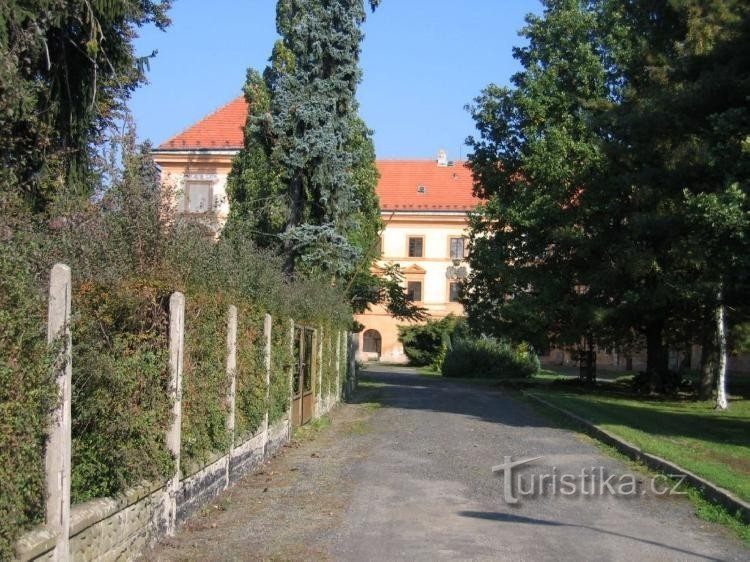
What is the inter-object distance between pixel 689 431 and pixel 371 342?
5259 centimetres

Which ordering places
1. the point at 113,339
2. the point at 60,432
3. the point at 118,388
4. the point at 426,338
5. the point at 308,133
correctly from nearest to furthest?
the point at 60,432 < the point at 118,388 < the point at 113,339 < the point at 308,133 < the point at 426,338

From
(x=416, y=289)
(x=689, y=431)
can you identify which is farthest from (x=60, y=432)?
(x=416, y=289)

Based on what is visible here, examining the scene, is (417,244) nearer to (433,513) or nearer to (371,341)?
(371,341)

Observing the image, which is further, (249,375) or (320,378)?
(320,378)

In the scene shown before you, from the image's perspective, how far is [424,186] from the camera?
220 feet

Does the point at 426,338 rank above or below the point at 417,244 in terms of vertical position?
below

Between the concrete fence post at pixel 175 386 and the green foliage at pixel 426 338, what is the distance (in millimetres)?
49900

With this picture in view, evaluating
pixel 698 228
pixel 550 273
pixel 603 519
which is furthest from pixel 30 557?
pixel 550 273

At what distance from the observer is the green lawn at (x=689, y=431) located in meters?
12.3

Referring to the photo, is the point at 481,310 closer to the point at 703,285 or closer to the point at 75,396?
the point at 703,285

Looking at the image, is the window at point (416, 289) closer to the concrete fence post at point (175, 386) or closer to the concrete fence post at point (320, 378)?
the concrete fence post at point (320, 378)

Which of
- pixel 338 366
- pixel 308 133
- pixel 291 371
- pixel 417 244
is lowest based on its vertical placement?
pixel 338 366

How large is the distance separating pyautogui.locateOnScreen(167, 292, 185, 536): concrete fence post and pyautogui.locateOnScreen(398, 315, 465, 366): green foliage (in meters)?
49.9

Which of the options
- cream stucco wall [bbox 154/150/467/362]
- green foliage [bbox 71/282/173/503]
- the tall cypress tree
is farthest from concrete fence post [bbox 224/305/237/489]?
cream stucco wall [bbox 154/150/467/362]
